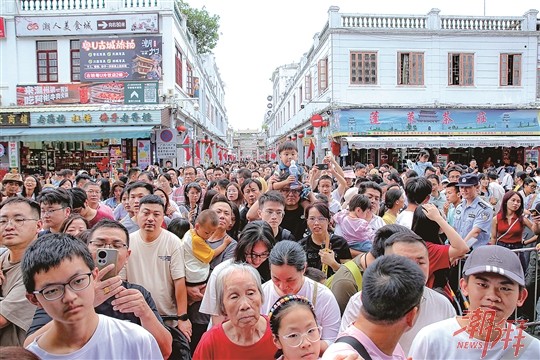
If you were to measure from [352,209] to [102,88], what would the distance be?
15.0 meters

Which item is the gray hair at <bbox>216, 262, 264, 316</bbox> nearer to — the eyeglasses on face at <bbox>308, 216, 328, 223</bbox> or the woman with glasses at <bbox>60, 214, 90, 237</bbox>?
the eyeglasses on face at <bbox>308, 216, 328, 223</bbox>

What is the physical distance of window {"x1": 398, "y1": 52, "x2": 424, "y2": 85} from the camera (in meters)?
19.2

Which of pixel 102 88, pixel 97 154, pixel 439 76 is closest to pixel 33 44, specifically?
pixel 102 88

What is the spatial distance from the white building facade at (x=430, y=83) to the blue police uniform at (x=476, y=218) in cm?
1279

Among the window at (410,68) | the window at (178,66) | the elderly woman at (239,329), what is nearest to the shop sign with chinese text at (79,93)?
the window at (178,66)

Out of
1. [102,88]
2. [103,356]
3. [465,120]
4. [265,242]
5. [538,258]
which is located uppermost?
[102,88]

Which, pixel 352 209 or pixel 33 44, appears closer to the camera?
pixel 352 209

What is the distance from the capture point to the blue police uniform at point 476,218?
5285 mm

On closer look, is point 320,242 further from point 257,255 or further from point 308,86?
point 308,86

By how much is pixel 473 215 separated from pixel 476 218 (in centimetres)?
7

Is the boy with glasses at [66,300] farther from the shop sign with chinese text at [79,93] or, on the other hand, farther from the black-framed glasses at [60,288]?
the shop sign with chinese text at [79,93]

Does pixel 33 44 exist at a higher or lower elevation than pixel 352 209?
higher

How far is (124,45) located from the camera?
55.3ft

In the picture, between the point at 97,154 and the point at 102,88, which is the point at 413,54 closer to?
the point at 102,88
